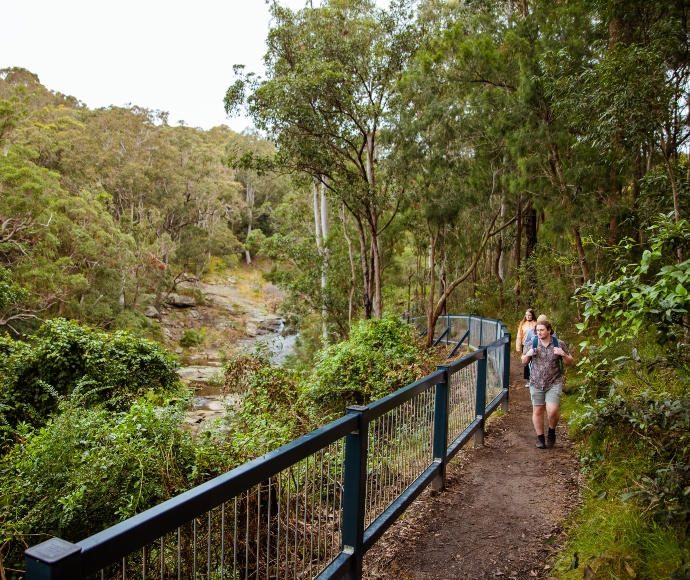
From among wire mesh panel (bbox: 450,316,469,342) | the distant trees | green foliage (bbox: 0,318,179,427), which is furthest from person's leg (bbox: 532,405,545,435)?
the distant trees

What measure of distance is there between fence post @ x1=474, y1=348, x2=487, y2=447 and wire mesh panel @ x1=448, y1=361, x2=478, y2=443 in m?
0.10

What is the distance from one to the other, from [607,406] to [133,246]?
32.3 m

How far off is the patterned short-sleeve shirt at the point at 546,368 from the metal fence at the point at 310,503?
0.72 meters

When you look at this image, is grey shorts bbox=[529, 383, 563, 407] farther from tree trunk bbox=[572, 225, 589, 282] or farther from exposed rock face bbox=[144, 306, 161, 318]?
exposed rock face bbox=[144, 306, 161, 318]

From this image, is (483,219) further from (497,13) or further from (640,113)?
(640,113)

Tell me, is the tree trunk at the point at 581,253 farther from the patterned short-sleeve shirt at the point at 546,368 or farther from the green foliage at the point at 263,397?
the green foliage at the point at 263,397

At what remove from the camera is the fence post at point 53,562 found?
4.77 feet

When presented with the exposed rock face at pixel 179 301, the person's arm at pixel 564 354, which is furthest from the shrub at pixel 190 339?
the person's arm at pixel 564 354

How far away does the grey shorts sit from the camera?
21.9 ft

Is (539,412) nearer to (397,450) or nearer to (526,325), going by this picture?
(397,450)

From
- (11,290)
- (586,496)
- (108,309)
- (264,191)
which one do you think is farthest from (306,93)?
(264,191)

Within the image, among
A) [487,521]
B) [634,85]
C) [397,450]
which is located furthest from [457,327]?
[397,450]

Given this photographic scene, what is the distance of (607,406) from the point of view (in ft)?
13.7

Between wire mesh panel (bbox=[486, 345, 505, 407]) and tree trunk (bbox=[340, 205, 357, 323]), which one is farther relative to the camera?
tree trunk (bbox=[340, 205, 357, 323])
